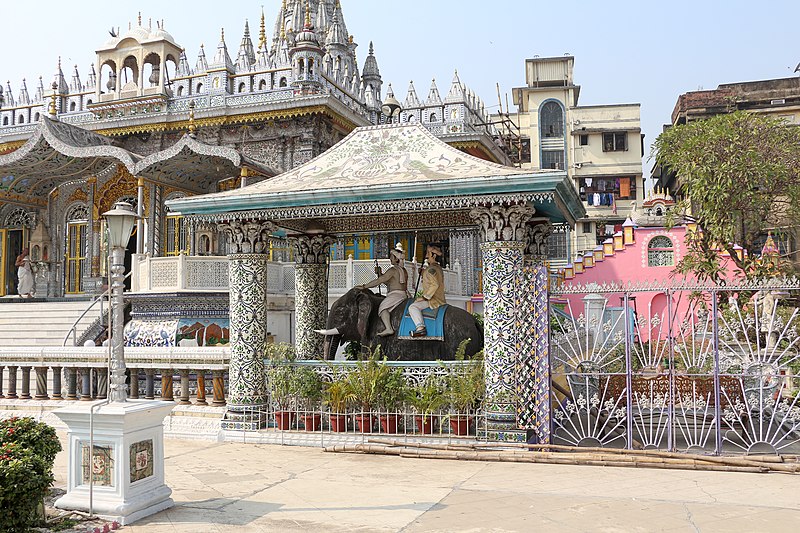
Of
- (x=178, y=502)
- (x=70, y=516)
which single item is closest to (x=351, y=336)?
(x=178, y=502)

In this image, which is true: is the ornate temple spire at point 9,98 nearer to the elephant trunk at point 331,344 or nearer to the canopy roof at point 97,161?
the canopy roof at point 97,161

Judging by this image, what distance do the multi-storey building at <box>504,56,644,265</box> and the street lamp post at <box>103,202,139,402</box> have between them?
3490cm

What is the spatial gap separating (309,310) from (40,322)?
10454 mm

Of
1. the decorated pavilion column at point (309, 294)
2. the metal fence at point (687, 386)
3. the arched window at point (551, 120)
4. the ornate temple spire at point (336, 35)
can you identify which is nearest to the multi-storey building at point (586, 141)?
the arched window at point (551, 120)

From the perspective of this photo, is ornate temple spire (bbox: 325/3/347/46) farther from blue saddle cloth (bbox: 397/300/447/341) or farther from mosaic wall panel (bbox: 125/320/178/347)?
blue saddle cloth (bbox: 397/300/447/341)

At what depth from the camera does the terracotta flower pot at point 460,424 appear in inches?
360

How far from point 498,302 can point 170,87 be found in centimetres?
1723

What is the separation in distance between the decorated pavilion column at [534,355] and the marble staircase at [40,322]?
1259 cm

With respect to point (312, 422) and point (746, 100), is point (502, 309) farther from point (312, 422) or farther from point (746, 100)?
point (746, 100)

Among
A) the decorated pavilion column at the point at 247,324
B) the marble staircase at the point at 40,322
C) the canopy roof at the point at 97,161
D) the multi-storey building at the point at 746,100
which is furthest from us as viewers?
the multi-storey building at the point at 746,100

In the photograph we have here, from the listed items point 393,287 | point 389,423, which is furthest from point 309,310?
point 389,423

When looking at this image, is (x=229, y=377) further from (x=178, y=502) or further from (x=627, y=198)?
(x=627, y=198)

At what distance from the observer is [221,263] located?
17016 mm

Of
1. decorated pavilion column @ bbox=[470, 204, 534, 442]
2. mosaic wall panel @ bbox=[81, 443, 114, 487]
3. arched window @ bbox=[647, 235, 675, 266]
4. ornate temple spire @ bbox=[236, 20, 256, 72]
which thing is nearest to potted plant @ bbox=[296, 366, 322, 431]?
decorated pavilion column @ bbox=[470, 204, 534, 442]
